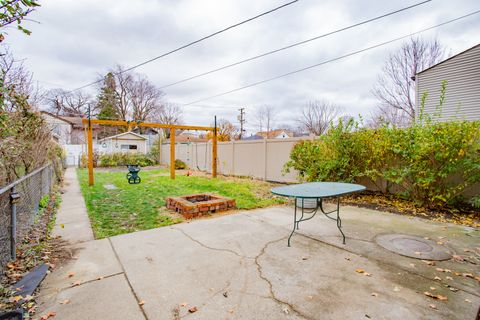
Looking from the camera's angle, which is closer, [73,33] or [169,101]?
[73,33]

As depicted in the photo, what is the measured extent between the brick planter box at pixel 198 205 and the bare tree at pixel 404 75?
57.4 feet

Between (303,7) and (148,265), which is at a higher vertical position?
(303,7)

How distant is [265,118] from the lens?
37812 mm

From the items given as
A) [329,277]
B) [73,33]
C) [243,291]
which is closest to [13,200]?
[243,291]

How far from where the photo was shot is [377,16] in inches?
278

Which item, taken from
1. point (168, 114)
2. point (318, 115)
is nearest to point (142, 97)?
point (168, 114)

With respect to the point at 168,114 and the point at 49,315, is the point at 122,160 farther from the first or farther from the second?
the point at 168,114

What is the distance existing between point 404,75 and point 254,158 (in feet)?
50.9

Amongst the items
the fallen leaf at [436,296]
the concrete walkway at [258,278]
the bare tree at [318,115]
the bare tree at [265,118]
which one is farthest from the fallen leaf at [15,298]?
the bare tree at [265,118]

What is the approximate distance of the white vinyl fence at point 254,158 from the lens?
8766 mm

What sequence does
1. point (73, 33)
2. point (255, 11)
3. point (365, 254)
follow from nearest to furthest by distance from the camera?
point (365, 254) → point (255, 11) → point (73, 33)

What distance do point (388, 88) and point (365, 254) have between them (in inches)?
791

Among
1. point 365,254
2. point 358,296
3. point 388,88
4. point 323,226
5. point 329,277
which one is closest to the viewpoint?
point 358,296

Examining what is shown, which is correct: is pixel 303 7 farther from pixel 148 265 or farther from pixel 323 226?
pixel 148 265
